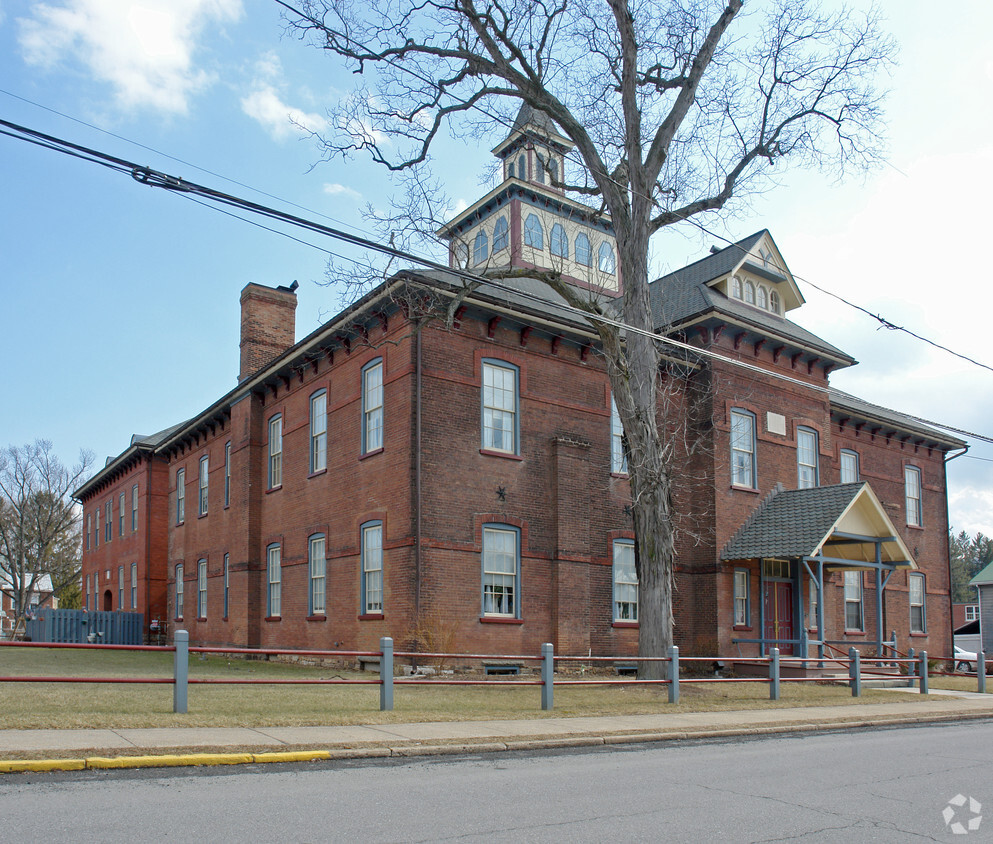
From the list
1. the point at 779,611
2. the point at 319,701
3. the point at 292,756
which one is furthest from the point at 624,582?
the point at 292,756

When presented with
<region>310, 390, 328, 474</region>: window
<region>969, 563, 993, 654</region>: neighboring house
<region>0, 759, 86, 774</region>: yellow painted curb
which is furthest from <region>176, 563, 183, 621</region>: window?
<region>969, 563, 993, 654</region>: neighboring house

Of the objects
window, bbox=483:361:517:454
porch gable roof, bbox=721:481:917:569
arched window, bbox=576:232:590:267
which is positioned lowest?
porch gable roof, bbox=721:481:917:569

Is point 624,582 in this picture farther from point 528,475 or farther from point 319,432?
point 319,432

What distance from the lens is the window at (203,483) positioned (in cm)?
3200

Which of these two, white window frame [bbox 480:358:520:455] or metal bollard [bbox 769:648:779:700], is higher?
white window frame [bbox 480:358:520:455]

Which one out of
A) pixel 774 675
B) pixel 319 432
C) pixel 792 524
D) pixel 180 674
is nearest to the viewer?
pixel 180 674

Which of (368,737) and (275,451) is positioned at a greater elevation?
(275,451)

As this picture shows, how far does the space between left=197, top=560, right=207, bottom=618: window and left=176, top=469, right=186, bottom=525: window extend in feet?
10.2

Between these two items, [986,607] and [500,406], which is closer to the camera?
[500,406]

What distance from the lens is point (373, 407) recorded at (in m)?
21.6

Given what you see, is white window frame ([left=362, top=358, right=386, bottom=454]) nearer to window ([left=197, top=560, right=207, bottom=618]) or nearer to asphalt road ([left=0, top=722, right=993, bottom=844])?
asphalt road ([left=0, top=722, right=993, bottom=844])

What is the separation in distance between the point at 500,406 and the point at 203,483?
15121 mm

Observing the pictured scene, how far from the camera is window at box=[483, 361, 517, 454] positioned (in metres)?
21.2

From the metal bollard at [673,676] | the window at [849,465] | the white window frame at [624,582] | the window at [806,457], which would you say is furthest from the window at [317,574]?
the window at [849,465]
